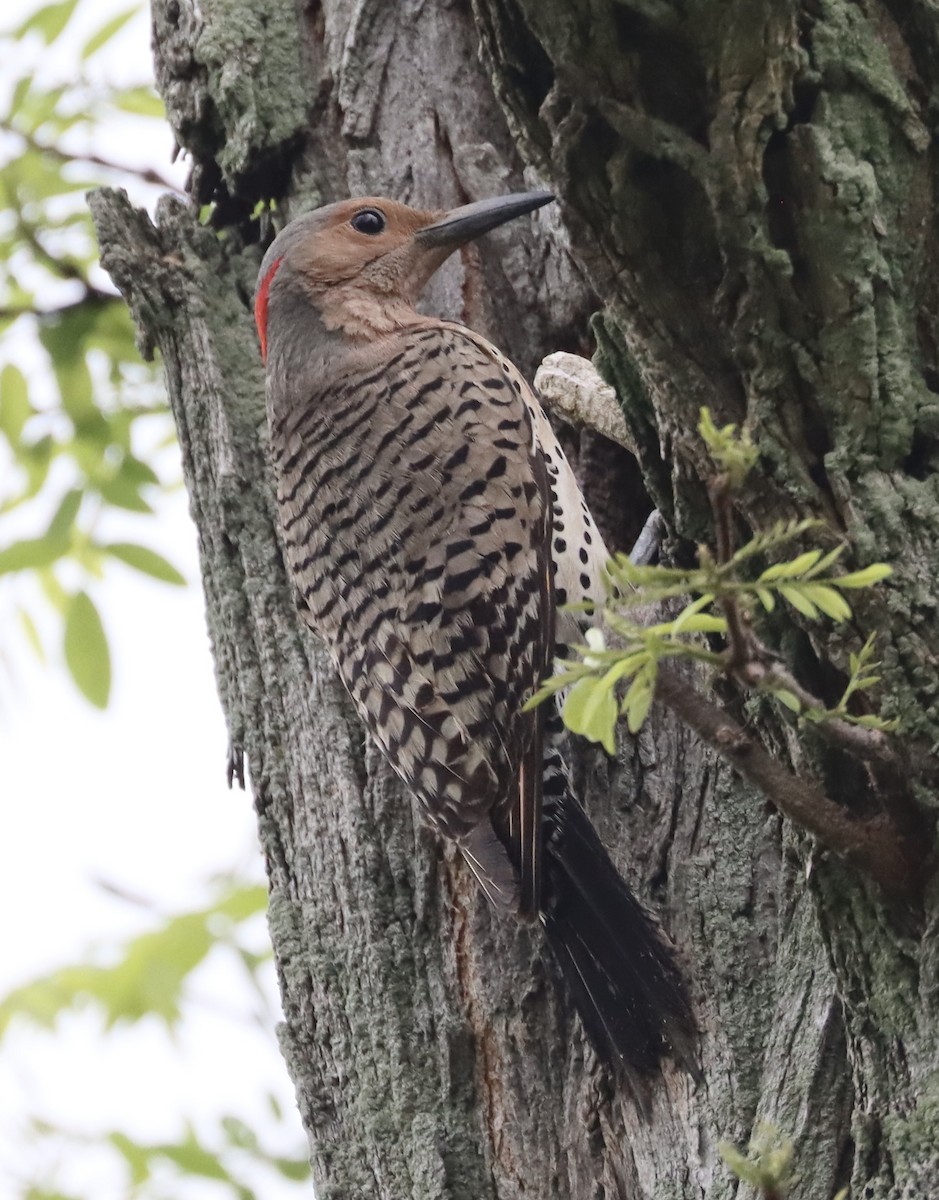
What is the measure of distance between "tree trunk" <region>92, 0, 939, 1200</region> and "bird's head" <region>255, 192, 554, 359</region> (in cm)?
10

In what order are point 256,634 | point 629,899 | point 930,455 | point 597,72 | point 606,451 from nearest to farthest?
point 597,72 → point 930,455 → point 629,899 → point 256,634 → point 606,451

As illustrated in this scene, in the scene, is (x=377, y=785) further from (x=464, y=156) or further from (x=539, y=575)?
(x=464, y=156)

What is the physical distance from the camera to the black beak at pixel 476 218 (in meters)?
3.59

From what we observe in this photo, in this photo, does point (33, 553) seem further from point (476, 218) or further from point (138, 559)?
point (476, 218)

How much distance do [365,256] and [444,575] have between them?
1.12 meters

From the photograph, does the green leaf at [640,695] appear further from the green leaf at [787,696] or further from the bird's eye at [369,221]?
the bird's eye at [369,221]

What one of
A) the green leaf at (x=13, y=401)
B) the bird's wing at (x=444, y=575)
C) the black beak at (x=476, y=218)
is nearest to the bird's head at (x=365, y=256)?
the black beak at (x=476, y=218)

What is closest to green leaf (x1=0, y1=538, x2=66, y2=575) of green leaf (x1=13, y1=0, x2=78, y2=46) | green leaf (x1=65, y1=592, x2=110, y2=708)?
green leaf (x1=65, y1=592, x2=110, y2=708)

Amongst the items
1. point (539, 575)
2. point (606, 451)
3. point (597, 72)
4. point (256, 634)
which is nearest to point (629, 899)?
point (539, 575)

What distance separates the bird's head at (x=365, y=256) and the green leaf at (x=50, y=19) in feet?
2.94

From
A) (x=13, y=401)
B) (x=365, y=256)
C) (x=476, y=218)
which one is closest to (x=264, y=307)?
(x=365, y=256)

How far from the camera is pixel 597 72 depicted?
1886mm

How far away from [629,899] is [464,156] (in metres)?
2.00

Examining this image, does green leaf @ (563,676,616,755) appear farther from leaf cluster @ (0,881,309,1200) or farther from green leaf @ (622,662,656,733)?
leaf cluster @ (0,881,309,1200)
